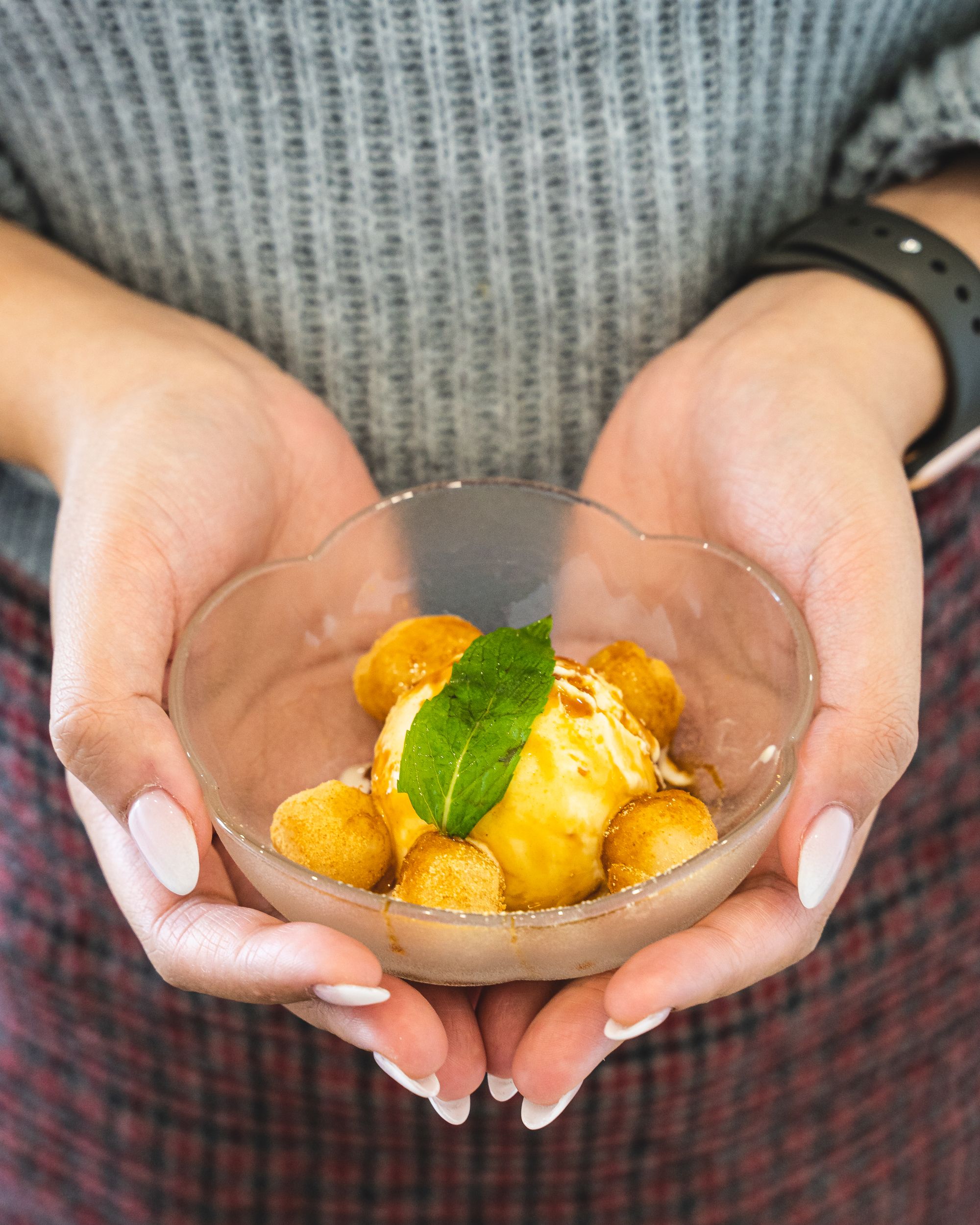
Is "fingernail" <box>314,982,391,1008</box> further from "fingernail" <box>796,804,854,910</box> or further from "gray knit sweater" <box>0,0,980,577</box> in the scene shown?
"gray knit sweater" <box>0,0,980,577</box>

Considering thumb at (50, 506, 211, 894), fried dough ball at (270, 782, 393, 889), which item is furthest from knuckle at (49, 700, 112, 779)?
fried dough ball at (270, 782, 393, 889)

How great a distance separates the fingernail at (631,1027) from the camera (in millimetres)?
580

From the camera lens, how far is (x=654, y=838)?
63 centimetres

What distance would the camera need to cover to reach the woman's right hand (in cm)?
60

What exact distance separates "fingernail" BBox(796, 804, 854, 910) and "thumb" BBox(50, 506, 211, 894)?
36 cm

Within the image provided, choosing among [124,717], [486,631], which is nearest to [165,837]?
[124,717]

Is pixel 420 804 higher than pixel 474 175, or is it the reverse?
pixel 474 175

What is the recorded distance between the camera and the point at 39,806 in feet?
3.58

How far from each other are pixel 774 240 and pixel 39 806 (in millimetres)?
934

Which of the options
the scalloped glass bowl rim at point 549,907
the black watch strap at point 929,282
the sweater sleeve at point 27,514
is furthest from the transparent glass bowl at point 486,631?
the sweater sleeve at point 27,514

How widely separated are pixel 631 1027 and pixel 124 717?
1.11 feet

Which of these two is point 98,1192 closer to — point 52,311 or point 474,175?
point 52,311

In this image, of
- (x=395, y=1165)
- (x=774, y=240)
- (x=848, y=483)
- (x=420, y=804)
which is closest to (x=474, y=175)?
(x=774, y=240)

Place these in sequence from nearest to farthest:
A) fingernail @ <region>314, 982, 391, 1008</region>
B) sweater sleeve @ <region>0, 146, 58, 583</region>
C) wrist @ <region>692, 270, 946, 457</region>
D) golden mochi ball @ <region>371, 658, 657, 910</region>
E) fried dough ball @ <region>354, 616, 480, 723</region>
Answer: fingernail @ <region>314, 982, 391, 1008</region>
golden mochi ball @ <region>371, 658, 657, 910</region>
fried dough ball @ <region>354, 616, 480, 723</region>
wrist @ <region>692, 270, 946, 457</region>
sweater sleeve @ <region>0, 146, 58, 583</region>
